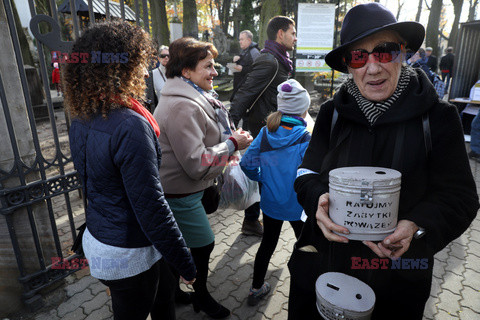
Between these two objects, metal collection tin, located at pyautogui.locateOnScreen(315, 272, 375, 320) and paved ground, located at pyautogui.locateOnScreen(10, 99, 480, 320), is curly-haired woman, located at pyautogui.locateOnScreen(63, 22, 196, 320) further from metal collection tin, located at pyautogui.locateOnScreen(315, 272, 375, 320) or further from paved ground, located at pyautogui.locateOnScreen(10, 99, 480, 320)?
paved ground, located at pyautogui.locateOnScreen(10, 99, 480, 320)

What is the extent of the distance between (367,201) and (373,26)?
2.56 ft

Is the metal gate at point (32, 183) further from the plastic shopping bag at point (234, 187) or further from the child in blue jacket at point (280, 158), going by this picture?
the child in blue jacket at point (280, 158)

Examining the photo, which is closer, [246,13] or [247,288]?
[247,288]

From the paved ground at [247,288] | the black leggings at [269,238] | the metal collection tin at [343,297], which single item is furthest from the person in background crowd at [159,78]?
the metal collection tin at [343,297]

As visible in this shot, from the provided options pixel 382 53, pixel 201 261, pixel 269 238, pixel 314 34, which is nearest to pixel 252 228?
pixel 269 238

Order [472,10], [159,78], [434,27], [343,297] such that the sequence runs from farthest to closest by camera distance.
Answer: [472,10]
[434,27]
[159,78]
[343,297]

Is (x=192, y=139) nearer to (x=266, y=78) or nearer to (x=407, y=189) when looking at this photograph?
(x=407, y=189)

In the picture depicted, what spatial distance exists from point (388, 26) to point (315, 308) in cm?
135

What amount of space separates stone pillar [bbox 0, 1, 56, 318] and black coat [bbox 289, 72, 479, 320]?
92.9 inches

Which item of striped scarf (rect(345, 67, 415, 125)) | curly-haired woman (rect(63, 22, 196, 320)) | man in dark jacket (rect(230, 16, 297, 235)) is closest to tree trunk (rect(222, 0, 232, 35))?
man in dark jacket (rect(230, 16, 297, 235))

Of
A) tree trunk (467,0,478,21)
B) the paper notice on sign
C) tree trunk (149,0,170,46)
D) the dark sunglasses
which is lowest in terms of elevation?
the paper notice on sign

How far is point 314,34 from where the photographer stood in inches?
261

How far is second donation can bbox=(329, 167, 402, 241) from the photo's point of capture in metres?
1.15

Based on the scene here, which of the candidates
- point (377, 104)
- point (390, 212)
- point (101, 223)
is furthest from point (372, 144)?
point (101, 223)
